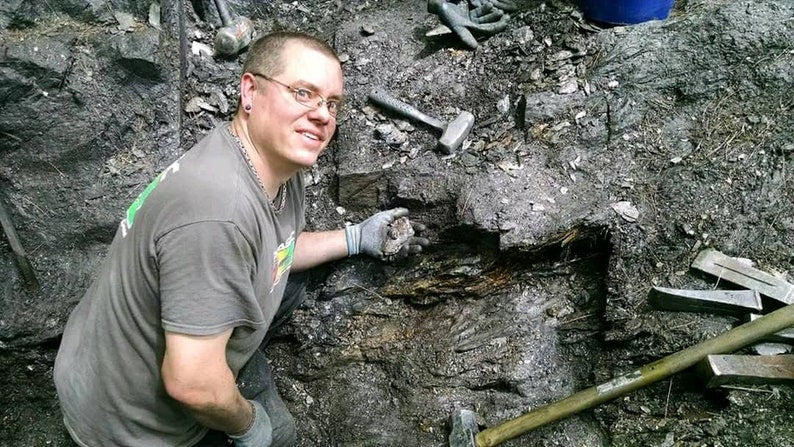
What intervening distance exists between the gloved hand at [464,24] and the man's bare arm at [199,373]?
8.20 feet

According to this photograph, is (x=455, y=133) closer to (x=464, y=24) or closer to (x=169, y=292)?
(x=464, y=24)

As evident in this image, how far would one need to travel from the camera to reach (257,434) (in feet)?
7.68

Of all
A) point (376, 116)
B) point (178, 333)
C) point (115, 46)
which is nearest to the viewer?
point (178, 333)

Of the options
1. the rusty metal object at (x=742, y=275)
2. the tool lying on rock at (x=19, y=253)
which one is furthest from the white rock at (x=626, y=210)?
the tool lying on rock at (x=19, y=253)

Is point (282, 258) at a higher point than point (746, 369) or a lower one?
higher

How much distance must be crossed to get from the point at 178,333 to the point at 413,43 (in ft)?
8.80

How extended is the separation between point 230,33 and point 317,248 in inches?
63.4

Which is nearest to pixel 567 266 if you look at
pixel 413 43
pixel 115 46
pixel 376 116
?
pixel 376 116

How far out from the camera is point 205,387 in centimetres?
188

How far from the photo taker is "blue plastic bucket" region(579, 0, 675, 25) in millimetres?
3424

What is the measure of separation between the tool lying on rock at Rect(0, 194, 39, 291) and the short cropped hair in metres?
2.00

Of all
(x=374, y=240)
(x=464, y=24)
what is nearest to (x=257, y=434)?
(x=374, y=240)

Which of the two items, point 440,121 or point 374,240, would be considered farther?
point 440,121

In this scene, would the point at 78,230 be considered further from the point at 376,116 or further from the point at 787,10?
the point at 787,10
